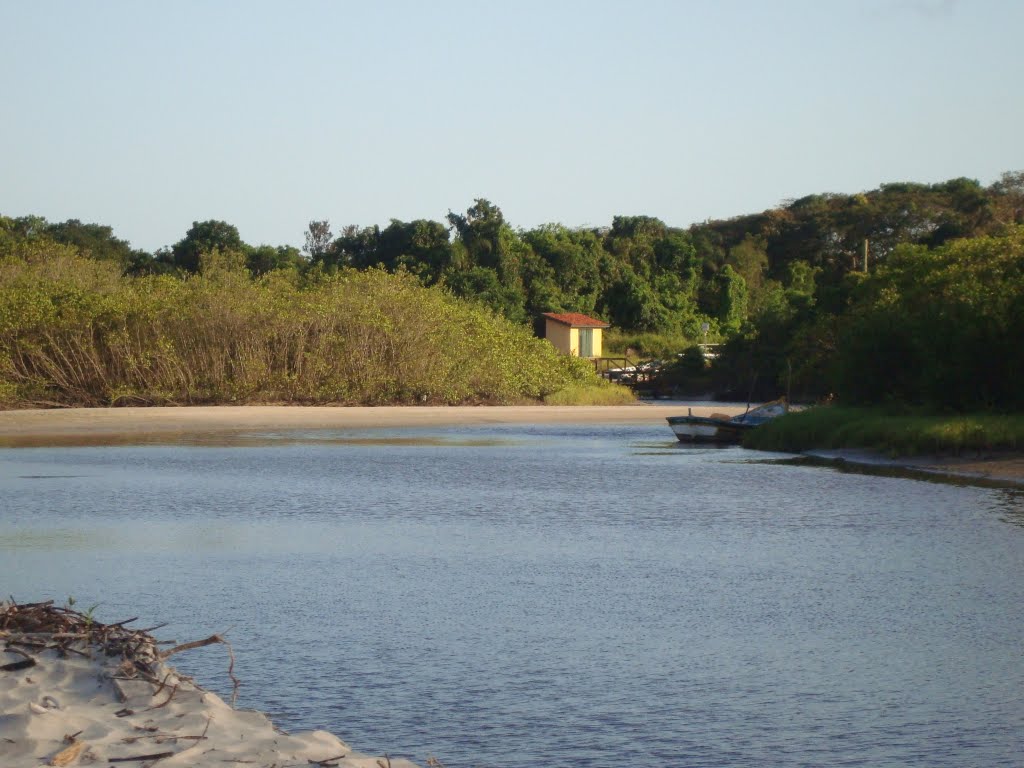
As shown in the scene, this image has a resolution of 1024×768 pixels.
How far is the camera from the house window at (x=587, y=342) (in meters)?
74.8

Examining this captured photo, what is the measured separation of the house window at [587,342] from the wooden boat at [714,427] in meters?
32.7

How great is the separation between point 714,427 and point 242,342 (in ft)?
66.2

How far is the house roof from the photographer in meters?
74.1

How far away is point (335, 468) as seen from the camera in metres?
31.3

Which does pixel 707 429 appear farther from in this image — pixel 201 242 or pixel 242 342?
pixel 201 242

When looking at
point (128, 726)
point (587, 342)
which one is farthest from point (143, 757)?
point (587, 342)

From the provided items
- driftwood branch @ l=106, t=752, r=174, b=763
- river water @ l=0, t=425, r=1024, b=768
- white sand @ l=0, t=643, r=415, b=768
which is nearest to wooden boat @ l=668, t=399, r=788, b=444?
river water @ l=0, t=425, r=1024, b=768

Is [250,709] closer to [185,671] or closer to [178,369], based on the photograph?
[185,671]

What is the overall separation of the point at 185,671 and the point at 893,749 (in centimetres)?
507

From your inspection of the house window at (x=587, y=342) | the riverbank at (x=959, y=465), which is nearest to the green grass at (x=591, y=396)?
the house window at (x=587, y=342)

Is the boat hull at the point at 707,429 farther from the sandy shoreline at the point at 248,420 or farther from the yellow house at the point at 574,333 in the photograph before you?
the yellow house at the point at 574,333

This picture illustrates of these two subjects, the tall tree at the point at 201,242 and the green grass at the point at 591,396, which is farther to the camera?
the tall tree at the point at 201,242

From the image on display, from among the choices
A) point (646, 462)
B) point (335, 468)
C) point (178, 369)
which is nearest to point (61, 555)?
point (335, 468)

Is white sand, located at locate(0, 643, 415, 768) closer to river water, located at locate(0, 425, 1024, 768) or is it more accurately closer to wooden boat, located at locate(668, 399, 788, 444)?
river water, located at locate(0, 425, 1024, 768)
